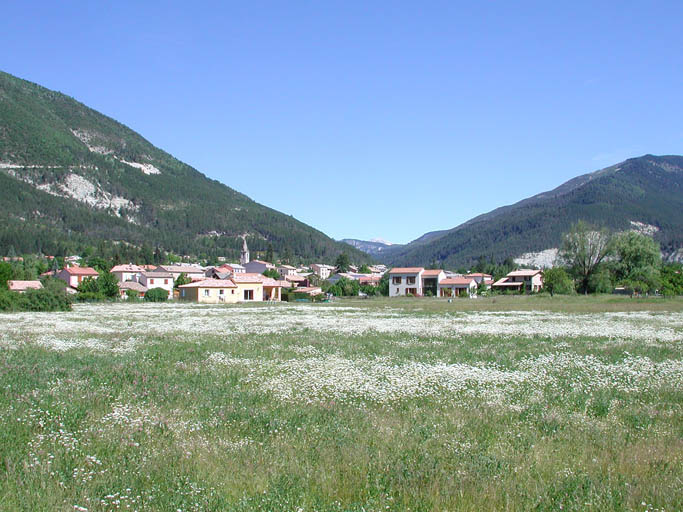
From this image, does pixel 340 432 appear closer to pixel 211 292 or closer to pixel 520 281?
pixel 211 292

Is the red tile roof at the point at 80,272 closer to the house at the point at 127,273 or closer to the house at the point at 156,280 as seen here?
the house at the point at 156,280

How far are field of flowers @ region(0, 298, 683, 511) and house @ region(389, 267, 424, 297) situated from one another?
334ft

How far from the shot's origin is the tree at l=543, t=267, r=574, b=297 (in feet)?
280

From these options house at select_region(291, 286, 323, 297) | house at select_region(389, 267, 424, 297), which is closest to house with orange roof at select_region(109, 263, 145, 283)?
house at select_region(291, 286, 323, 297)

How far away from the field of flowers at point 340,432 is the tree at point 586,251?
81.1 metres

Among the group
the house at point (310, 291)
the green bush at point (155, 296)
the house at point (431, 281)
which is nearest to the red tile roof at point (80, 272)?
the house at point (310, 291)

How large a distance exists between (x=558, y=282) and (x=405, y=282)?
39.5 m

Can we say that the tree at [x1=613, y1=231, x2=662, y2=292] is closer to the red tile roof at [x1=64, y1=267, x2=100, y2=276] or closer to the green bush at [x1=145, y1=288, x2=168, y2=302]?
the green bush at [x1=145, y1=288, x2=168, y2=302]

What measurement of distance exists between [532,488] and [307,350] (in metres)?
12.9

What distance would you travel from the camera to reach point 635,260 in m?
90.6

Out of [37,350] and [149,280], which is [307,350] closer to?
[37,350]

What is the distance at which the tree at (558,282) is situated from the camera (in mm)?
85375

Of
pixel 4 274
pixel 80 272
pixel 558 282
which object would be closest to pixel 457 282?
pixel 558 282

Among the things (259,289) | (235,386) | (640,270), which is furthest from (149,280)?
(235,386)
